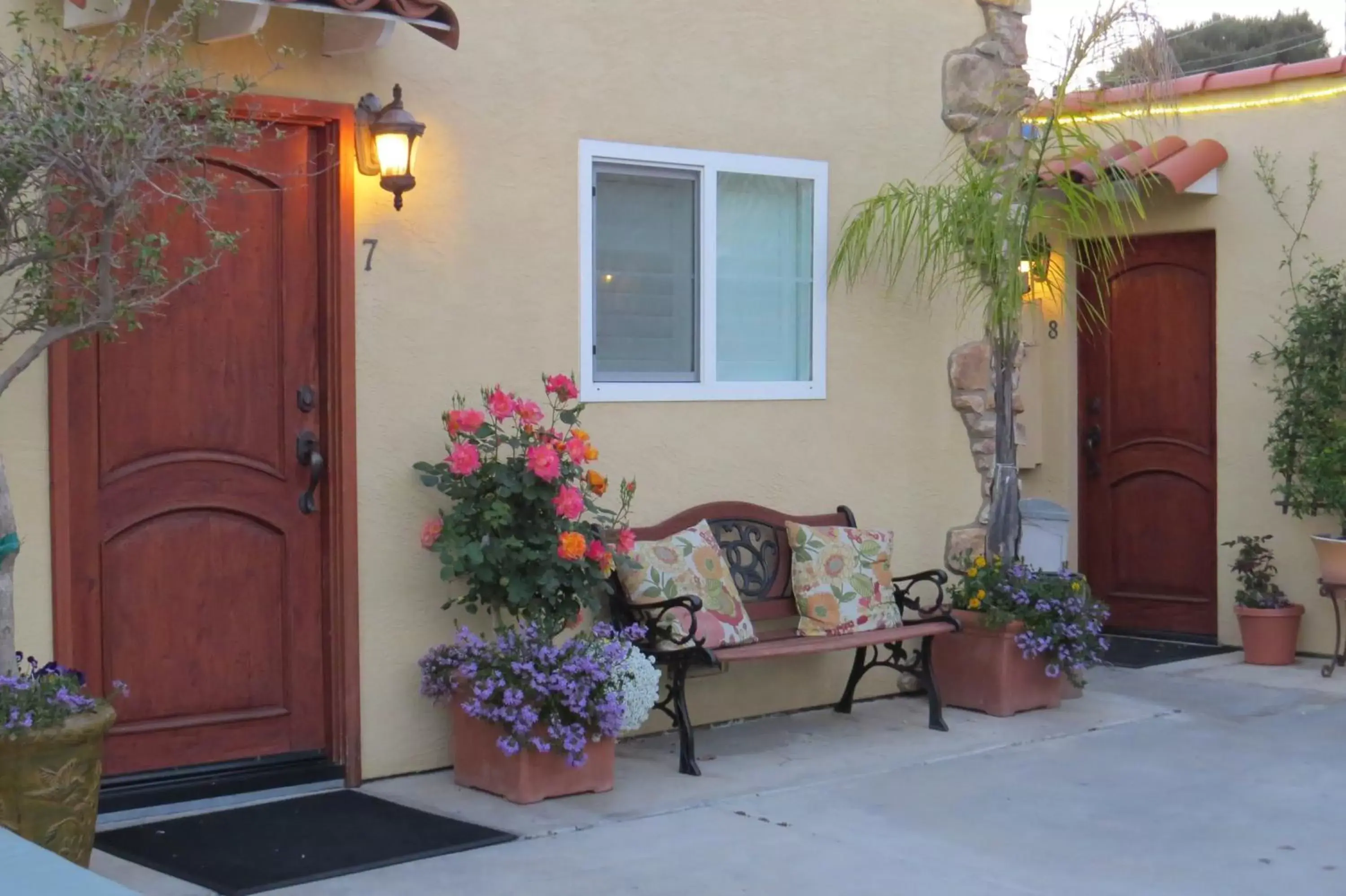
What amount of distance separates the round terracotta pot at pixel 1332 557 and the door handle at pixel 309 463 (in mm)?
4870

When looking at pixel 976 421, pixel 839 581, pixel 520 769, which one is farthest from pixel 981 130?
pixel 520 769

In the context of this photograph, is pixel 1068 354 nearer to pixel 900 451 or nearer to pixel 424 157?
pixel 900 451

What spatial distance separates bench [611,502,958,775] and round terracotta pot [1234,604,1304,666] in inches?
80.6

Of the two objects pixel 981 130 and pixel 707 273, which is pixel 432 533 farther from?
pixel 981 130

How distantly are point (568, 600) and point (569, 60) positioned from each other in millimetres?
2007

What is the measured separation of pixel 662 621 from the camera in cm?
565

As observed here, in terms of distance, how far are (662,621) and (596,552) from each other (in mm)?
500

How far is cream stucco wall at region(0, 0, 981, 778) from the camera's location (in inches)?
211

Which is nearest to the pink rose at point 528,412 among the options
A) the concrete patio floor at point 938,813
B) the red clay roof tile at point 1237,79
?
the concrete patio floor at point 938,813

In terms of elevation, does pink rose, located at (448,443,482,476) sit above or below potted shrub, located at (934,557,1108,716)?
above

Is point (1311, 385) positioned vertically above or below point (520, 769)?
above

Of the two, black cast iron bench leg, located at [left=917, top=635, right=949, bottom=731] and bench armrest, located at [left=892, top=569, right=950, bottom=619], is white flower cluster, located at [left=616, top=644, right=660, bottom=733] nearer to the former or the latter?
black cast iron bench leg, located at [left=917, top=635, right=949, bottom=731]

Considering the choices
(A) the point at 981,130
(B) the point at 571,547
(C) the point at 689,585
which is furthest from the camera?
Result: (A) the point at 981,130

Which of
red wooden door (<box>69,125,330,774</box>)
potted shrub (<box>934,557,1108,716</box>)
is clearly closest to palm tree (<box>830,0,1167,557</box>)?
potted shrub (<box>934,557,1108,716</box>)
